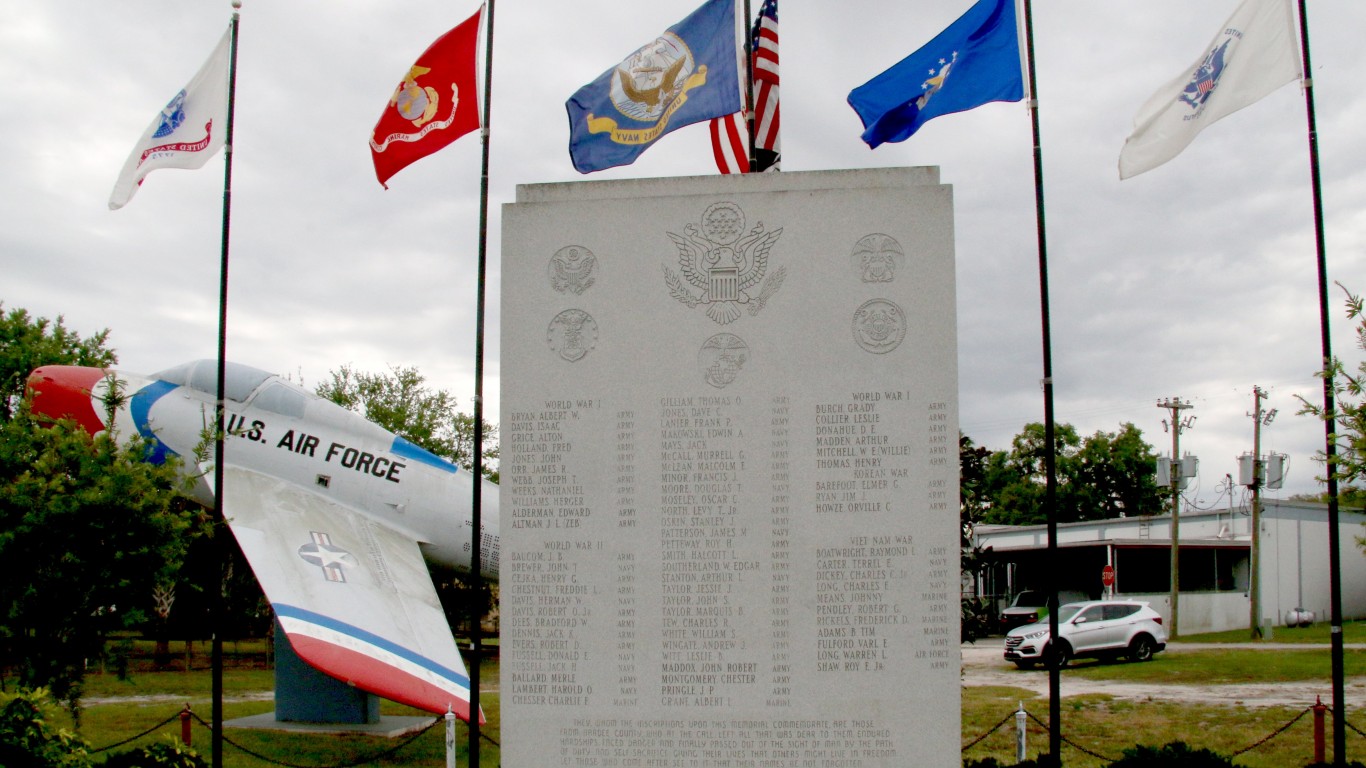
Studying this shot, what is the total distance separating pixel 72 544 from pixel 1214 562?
130 ft

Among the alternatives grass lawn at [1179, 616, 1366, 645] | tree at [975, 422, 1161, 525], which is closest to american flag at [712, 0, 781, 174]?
grass lawn at [1179, 616, 1366, 645]

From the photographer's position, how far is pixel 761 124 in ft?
30.6

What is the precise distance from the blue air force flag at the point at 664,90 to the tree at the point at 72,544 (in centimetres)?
535

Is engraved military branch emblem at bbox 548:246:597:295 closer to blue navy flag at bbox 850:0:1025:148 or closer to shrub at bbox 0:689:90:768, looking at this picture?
blue navy flag at bbox 850:0:1025:148

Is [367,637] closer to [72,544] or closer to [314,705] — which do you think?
[314,705]

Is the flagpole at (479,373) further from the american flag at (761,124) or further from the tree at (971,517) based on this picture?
the tree at (971,517)

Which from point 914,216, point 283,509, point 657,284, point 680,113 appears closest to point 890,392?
point 914,216

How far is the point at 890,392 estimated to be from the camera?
7.36 meters

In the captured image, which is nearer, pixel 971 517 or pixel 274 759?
pixel 971 517

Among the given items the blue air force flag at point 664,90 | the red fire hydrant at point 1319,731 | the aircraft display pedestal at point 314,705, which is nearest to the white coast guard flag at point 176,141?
the blue air force flag at point 664,90

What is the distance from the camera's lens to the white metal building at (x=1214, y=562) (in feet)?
125

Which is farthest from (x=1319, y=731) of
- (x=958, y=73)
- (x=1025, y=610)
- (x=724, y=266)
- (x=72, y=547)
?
(x=1025, y=610)

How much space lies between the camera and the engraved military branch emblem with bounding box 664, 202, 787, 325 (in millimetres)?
7504

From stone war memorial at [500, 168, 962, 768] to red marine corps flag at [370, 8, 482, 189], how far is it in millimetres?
3006
